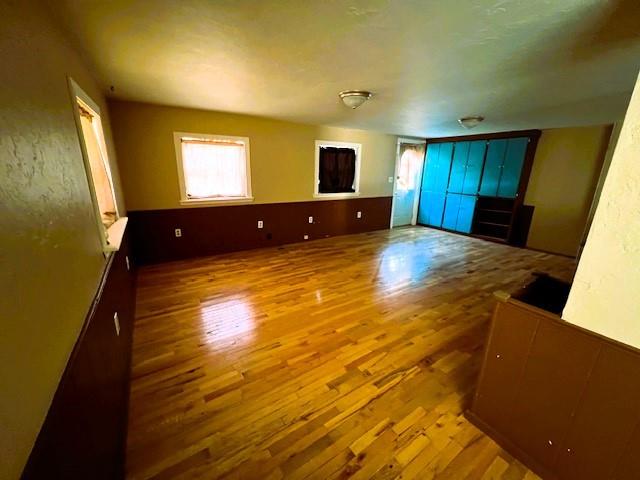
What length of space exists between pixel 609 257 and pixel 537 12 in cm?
123

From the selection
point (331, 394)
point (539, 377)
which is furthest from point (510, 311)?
point (331, 394)

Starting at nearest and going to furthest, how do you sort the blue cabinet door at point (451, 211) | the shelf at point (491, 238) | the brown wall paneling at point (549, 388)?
the brown wall paneling at point (549, 388) < the shelf at point (491, 238) < the blue cabinet door at point (451, 211)

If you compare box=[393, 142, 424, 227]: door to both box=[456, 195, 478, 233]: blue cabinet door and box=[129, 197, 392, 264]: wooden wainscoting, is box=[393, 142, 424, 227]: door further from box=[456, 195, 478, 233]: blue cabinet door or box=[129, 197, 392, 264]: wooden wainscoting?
box=[456, 195, 478, 233]: blue cabinet door

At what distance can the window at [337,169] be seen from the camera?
523 cm

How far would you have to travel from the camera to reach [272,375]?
1894 mm

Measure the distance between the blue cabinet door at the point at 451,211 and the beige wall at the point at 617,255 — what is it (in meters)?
5.59

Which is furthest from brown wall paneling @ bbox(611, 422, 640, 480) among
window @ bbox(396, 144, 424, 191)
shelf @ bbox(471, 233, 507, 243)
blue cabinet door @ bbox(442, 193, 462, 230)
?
window @ bbox(396, 144, 424, 191)

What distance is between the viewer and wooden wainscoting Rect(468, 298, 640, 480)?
108cm

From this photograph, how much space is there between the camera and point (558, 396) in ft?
4.11

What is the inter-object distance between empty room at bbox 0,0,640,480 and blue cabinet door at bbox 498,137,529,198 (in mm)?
1243

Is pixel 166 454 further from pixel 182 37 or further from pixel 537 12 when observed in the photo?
pixel 537 12

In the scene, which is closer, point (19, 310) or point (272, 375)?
point (19, 310)

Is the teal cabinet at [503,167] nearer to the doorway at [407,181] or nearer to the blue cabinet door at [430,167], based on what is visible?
the blue cabinet door at [430,167]

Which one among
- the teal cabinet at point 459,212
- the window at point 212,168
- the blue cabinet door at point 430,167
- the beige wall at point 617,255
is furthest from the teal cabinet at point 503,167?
the beige wall at point 617,255
